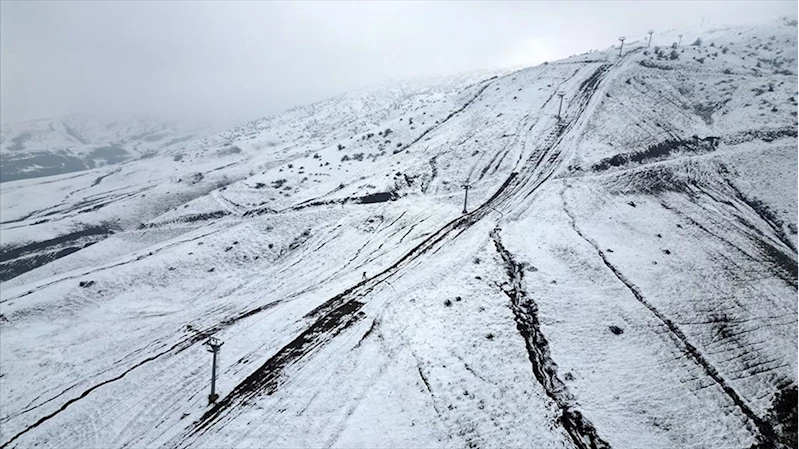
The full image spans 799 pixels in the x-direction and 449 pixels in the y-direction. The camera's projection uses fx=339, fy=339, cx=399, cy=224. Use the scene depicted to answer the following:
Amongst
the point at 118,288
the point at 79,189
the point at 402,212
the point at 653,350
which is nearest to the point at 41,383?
the point at 118,288

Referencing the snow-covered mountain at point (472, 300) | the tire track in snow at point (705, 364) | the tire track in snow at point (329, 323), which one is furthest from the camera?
the tire track in snow at point (329, 323)

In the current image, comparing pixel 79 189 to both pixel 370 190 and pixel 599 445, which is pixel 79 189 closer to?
pixel 370 190

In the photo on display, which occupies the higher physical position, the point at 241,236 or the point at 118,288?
the point at 241,236

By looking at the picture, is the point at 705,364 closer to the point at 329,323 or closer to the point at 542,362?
the point at 542,362

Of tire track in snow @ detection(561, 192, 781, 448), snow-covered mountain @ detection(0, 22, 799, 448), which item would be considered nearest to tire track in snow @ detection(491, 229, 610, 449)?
snow-covered mountain @ detection(0, 22, 799, 448)

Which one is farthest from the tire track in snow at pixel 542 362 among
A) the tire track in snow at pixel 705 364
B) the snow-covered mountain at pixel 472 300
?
the tire track in snow at pixel 705 364

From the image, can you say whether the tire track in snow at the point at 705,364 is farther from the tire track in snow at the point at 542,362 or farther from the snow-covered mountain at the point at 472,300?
the tire track in snow at the point at 542,362
